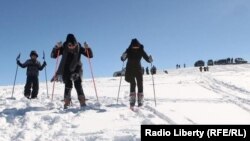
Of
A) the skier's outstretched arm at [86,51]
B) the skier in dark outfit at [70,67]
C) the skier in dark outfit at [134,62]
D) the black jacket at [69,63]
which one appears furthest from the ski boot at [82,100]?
the skier in dark outfit at [134,62]

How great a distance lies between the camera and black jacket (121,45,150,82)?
14969 millimetres

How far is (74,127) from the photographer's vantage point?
10.5 meters

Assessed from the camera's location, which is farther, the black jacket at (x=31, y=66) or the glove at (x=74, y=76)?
the black jacket at (x=31, y=66)

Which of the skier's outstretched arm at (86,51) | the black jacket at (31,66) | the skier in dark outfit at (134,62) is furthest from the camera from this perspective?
the black jacket at (31,66)

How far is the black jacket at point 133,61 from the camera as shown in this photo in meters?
15.0

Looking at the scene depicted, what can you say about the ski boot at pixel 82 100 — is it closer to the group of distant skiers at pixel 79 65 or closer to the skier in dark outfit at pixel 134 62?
the group of distant skiers at pixel 79 65

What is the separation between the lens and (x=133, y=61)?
15.1 m

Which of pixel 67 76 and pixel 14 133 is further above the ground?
pixel 67 76

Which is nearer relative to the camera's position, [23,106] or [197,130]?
[197,130]

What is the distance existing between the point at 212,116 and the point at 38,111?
4517 mm

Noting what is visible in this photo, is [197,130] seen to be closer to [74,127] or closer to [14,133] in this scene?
[74,127]

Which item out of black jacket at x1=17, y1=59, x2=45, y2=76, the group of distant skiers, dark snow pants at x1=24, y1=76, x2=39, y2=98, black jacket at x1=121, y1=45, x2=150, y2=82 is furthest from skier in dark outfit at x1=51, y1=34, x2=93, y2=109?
dark snow pants at x1=24, y1=76, x2=39, y2=98

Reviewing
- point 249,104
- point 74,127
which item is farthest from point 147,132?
point 249,104

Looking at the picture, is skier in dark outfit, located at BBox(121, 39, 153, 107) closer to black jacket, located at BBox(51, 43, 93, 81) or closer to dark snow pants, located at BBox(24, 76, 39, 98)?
black jacket, located at BBox(51, 43, 93, 81)
